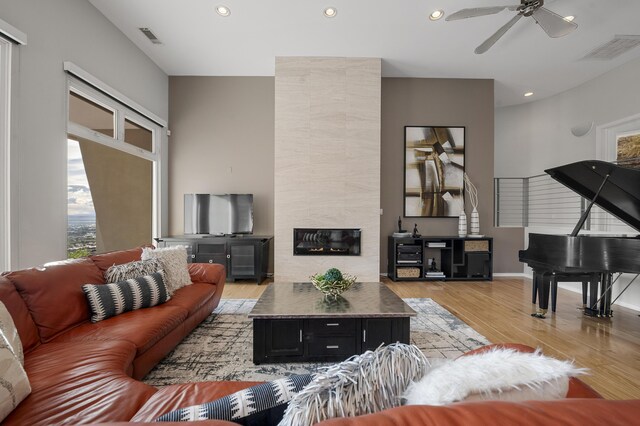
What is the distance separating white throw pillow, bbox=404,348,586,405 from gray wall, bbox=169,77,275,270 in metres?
4.69

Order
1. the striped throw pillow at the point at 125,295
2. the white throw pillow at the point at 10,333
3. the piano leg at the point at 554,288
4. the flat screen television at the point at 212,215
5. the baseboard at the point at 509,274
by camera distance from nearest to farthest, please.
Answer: the white throw pillow at the point at 10,333, the striped throw pillow at the point at 125,295, the piano leg at the point at 554,288, the flat screen television at the point at 212,215, the baseboard at the point at 509,274

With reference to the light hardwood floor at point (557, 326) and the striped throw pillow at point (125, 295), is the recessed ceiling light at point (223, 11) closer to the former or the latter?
the striped throw pillow at point (125, 295)

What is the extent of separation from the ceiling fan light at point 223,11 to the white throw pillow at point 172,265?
2790 mm

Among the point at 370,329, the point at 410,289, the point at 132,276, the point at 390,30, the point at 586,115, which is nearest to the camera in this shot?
the point at 370,329

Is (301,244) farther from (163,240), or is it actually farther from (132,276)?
(132,276)

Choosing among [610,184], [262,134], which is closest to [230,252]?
[262,134]

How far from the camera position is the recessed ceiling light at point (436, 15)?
3.42 meters

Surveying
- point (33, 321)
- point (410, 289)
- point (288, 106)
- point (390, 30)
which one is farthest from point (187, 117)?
point (410, 289)

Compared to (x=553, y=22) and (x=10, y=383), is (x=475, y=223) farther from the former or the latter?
(x=10, y=383)

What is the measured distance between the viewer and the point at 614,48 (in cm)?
396

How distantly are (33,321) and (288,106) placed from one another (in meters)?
3.84

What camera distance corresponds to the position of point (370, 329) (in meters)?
2.16

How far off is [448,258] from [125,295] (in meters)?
4.59

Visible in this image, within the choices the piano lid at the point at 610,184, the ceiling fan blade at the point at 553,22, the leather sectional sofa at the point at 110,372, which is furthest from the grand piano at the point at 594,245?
the leather sectional sofa at the point at 110,372
